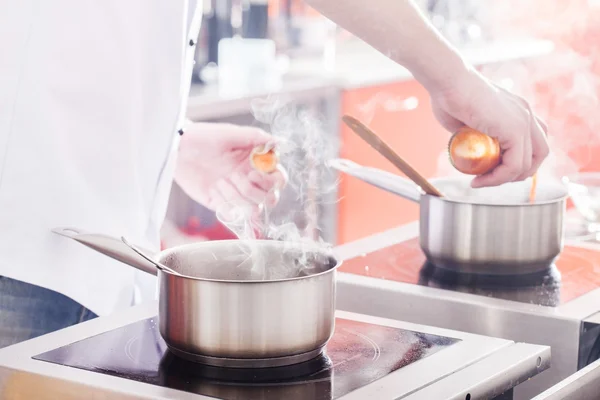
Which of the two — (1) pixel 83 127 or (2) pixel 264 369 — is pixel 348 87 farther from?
(2) pixel 264 369

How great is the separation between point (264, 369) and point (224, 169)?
608mm

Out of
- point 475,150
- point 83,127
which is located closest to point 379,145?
point 475,150

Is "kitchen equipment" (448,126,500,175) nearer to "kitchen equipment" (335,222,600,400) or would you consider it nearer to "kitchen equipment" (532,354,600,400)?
"kitchen equipment" (335,222,600,400)

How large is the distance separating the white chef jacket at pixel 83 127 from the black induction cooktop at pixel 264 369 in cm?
27

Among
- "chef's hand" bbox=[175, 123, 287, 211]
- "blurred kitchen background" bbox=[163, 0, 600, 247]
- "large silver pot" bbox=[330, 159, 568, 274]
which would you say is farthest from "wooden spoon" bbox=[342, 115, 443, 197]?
"blurred kitchen background" bbox=[163, 0, 600, 247]

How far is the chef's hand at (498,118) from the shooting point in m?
1.30

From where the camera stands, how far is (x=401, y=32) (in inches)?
48.4

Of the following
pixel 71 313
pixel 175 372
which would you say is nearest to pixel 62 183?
pixel 71 313

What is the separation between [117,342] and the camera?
105 centimetres

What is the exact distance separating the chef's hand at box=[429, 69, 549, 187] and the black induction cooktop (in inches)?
13.9

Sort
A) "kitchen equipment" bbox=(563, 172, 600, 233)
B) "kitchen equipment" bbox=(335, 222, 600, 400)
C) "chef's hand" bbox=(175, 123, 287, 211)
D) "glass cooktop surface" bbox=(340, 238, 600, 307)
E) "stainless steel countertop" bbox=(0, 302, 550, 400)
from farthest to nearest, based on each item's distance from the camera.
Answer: "kitchen equipment" bbox=(563, 172, 600, 233)
"chef's hand" bbox=(175, 123, 287, 211)
"glass cooktop surface" bbox=(340, 238, 600, 307)
"kitchen equipment" bbox=(335, 222, 600, 400)
"stainless steel countertop" bbox=(0, 302, 550, 400)

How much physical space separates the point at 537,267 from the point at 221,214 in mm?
447

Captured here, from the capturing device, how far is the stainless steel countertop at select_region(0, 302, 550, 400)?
0.90 m

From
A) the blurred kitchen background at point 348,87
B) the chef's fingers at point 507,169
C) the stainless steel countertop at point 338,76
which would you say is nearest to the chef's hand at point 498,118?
the chef's fingers at point 507,169
